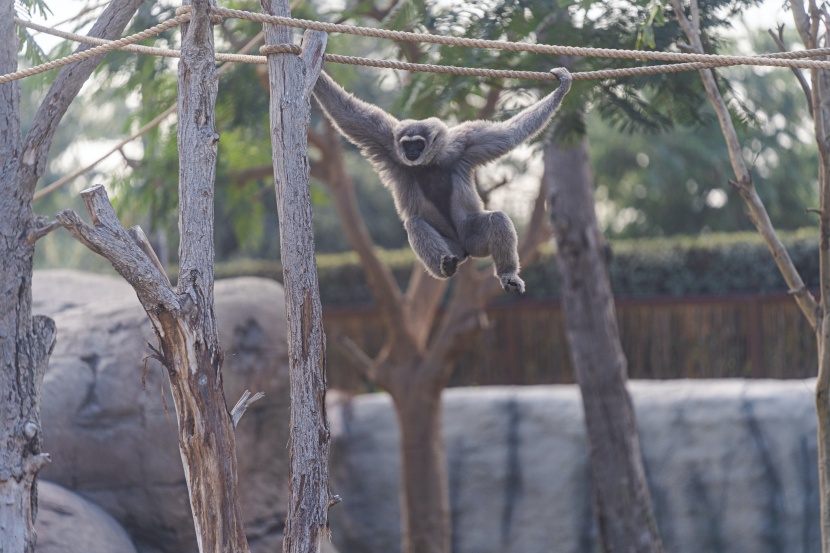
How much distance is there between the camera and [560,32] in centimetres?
640

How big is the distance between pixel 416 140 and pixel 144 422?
3597 mm

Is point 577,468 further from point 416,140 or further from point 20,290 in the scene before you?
point 20,290

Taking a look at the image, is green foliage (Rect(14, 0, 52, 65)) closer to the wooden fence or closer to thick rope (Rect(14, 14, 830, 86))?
thick rope (Rect(14, 14, 830, 86))

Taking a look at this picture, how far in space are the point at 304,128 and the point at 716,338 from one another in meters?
8.55

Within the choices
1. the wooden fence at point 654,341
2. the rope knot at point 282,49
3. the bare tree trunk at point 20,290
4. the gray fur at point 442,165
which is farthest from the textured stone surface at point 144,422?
the wooden fence at point 654,341

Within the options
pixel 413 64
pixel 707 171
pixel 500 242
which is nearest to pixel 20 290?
pixel 413 64

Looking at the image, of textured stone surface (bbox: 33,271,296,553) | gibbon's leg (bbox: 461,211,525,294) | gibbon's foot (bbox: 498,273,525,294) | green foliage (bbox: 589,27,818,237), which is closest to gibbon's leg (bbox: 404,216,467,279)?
gibbon's leg (bbox: 461,211,525,294)

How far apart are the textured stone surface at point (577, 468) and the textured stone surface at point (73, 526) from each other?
155 inches

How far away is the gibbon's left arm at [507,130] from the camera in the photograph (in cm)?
539

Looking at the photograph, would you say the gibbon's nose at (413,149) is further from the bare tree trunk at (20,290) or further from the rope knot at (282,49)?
the bare tree trunk at (20,290)

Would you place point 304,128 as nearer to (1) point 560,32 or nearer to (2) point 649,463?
(1) point 560,32

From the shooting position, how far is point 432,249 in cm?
550

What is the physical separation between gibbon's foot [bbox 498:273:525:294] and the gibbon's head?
894mm

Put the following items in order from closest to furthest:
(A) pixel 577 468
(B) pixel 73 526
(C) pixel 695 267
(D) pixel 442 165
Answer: (D) pixel 442 165
(B) pixel 73 526
(A) pixel 577 468
(C) pixel 695 267
